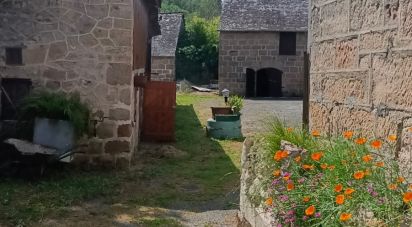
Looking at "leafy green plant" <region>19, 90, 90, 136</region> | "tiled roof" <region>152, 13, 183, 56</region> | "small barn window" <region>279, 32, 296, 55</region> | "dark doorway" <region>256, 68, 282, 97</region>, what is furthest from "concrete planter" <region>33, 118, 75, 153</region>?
"dark doorway" <region>256, 68, 282, 97</region>

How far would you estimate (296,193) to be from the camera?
10.2ft

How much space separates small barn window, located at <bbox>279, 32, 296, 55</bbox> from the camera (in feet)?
90.2

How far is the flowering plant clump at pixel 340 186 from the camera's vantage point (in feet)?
8.33

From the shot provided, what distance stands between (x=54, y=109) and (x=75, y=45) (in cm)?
131

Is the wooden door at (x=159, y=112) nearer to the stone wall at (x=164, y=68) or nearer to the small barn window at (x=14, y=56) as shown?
the small barn window at (x=14, y=56)

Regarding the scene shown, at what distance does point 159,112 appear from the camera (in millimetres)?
12297

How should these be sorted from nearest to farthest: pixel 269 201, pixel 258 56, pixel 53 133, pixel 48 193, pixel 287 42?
1. pixel 269 201
2. pixel 48 193
3. pixel 53 133
4. pixel 258 56
5. pixel 287 42

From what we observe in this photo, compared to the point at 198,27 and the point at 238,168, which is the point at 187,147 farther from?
the point at 198,27

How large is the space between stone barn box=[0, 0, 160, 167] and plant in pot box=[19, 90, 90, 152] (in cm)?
59

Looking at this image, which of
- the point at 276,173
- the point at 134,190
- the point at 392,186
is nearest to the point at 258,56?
the point at 134,190

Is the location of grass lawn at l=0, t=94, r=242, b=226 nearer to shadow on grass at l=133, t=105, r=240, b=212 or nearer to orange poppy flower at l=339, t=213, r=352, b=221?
shadow on grass at l=133, t=105, r=240, b=212

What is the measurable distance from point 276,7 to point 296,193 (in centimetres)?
2717

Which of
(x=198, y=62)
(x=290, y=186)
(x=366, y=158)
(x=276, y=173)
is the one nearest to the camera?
(x=366, y=158)

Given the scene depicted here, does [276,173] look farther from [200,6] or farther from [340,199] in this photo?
[200,6]
